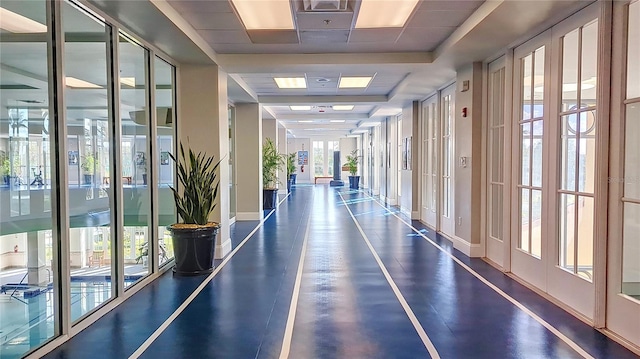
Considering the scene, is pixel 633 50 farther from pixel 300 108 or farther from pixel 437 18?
pixel 300 108

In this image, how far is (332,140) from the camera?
27656 millimetres

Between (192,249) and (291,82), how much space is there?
409cm

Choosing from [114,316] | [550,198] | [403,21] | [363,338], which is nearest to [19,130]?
[114,316]

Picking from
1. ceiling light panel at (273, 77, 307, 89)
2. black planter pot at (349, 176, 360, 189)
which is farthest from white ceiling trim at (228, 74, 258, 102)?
black planter pot at (349, 176, 360, 189)

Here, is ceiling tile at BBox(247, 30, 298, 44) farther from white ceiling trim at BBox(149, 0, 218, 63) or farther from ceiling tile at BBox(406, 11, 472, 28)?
ceiling tile at BBox(406, 11, 472, 28)

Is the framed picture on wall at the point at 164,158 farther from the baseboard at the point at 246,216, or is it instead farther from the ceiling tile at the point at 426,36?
the baseboard at the point at 246,216

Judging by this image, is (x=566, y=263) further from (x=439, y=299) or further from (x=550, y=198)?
(x=439, y=299)

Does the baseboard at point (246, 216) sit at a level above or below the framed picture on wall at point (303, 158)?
below

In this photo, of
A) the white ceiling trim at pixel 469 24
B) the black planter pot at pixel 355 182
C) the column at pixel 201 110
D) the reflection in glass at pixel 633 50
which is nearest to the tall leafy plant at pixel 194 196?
the column at pixel 201 110

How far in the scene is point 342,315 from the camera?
12.8 feet

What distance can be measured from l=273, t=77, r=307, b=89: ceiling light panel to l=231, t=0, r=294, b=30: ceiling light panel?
2744 mm

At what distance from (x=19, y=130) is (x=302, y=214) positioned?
8.12 metres

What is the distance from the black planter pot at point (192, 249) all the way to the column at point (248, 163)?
188 inches

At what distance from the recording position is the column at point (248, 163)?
33.3ft
